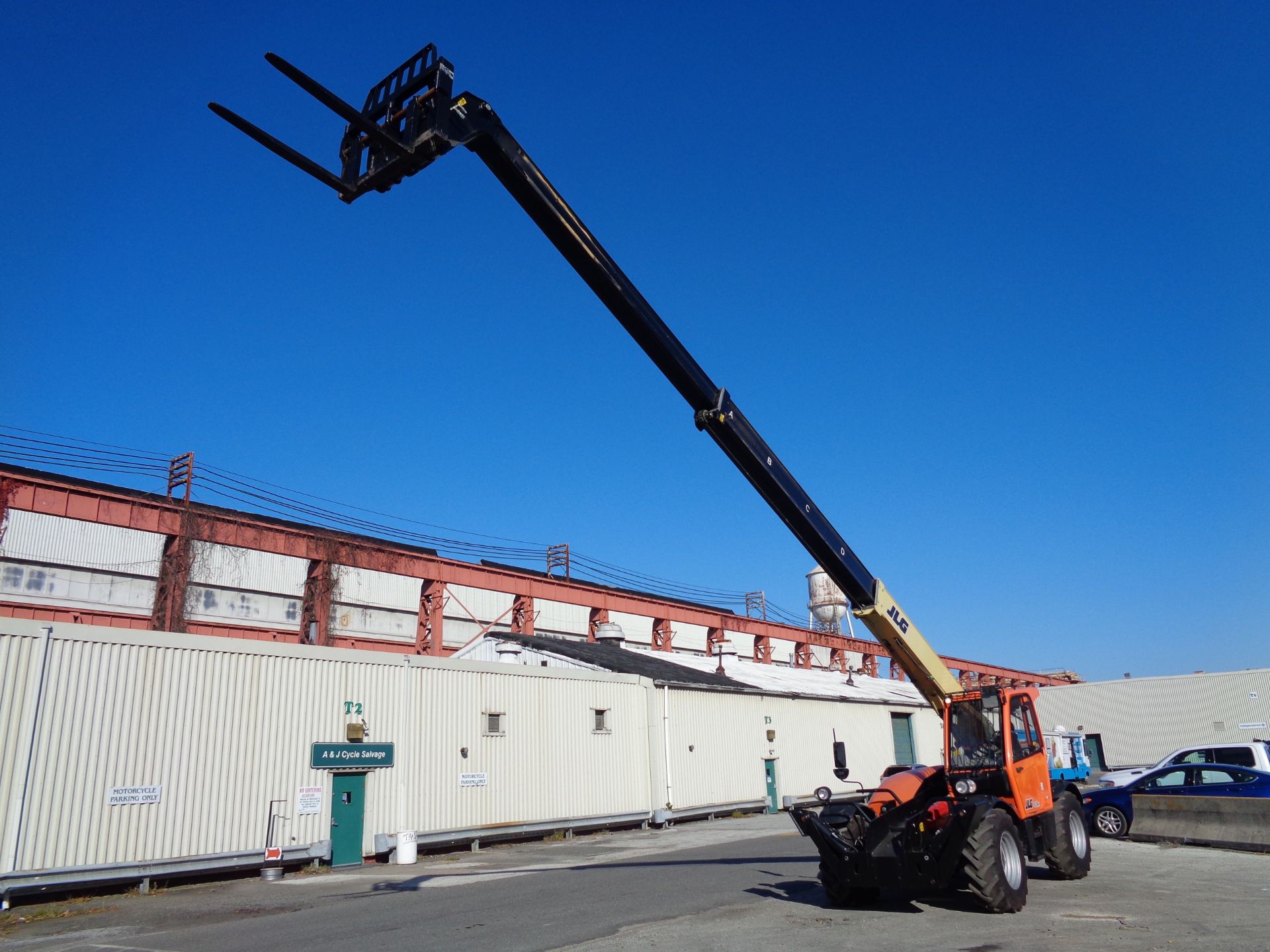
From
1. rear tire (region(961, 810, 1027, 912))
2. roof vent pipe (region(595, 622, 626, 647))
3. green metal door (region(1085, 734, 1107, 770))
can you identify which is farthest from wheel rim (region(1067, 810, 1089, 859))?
green metal door (region(1085, 734, 1107, 770))

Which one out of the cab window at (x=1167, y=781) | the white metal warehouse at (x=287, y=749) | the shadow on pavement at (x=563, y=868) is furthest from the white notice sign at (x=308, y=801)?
the cab window at (x=1167, y=781)

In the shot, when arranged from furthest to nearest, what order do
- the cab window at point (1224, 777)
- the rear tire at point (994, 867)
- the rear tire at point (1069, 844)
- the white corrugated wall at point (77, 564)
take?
the white corrugated wall at point (77, 564), the cab window at point (1224, 777), the rear tire at point (1069, 844), the rear tire at point (994, 867)

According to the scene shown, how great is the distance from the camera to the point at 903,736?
41.6 metres

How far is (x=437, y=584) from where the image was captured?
1409 inches

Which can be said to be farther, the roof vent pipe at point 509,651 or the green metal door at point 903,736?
the green metal door at point 903,736

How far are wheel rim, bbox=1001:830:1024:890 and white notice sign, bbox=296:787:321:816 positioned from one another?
13396mm

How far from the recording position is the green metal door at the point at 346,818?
1853 cm

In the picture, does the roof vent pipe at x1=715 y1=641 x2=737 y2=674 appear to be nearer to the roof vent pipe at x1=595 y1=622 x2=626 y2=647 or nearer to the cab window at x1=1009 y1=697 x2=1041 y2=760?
the roof vent pipe at x1=595 y1=622 x2=626 y2=647

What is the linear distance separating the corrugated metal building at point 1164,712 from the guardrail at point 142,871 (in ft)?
137

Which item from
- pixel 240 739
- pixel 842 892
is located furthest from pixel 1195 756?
pixel 240 739

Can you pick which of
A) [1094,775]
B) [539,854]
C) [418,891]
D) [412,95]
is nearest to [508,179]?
[412,95]

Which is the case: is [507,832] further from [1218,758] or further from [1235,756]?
[1235,756]

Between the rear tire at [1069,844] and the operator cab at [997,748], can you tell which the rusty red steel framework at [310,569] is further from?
the operator cab at [997,748]

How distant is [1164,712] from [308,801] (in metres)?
42.3
